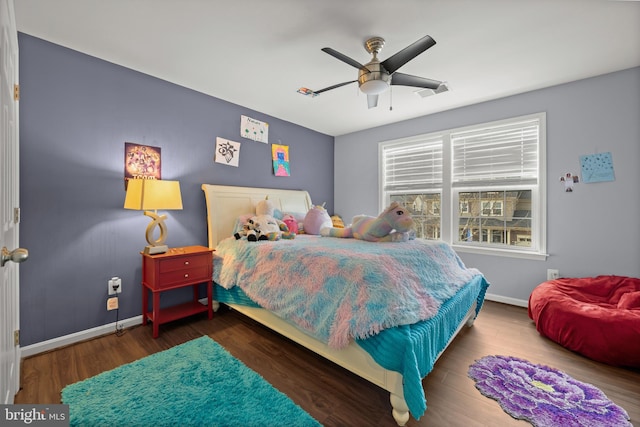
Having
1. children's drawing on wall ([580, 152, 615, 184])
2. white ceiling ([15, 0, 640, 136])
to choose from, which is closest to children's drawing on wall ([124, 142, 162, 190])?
white ceiling ([15, 0, 640, 136])

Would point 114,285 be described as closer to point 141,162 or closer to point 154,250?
point 154,250

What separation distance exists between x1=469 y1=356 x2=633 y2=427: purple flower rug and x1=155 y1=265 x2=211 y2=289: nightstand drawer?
237cm

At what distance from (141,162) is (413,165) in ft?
11.3

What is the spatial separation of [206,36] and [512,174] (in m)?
3.51

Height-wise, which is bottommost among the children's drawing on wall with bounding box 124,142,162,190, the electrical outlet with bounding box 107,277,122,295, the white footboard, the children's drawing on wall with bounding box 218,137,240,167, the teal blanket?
the white footboard

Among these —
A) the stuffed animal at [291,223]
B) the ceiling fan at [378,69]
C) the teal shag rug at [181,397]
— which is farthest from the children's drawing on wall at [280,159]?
the teal shag rug at [181,397]

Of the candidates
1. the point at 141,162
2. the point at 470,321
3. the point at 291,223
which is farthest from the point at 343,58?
the point at 470,321

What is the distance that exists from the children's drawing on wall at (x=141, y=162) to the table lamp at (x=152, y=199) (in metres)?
0.17

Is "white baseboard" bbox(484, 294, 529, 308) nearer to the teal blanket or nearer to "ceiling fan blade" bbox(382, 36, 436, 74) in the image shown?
the teal blanket

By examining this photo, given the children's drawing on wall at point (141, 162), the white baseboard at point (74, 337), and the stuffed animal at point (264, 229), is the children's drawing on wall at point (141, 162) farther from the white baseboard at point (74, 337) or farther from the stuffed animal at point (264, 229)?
the white baseboard at point (74, 337)

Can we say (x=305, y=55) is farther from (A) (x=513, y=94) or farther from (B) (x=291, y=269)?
(A) (x=513, y=94)

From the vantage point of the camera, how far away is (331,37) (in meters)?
1.98

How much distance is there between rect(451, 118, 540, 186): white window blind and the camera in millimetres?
2980

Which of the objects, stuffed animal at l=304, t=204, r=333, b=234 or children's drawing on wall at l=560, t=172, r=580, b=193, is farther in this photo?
stuffed animal at l=304, t=204, r=333, b=234
